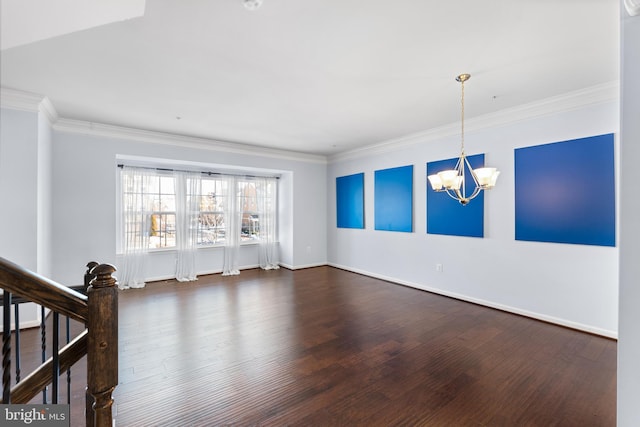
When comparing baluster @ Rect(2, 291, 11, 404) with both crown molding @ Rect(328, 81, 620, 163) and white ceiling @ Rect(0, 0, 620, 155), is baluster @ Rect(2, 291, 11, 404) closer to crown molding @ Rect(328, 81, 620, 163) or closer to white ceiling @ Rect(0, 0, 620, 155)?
white ceiling @ Rect(0, 0, 620, 155)

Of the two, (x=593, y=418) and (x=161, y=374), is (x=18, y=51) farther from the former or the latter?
(x=593, y=418)

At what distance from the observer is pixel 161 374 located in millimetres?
2416

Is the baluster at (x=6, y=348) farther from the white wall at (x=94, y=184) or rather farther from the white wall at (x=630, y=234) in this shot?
the white wall at (x=94, y=184)

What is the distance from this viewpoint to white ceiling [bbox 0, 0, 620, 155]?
1966 millimetres

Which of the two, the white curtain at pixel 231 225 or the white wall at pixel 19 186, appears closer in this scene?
the white wall at pixel 19 186

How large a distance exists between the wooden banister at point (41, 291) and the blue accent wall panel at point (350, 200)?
5.44 meters

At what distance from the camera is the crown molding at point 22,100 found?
318cm

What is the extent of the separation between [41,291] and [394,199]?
5.08 meters

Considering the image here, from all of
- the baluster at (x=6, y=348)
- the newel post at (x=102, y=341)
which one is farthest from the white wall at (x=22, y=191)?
the newel post at (x=102, y=341)

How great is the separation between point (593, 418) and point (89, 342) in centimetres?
295

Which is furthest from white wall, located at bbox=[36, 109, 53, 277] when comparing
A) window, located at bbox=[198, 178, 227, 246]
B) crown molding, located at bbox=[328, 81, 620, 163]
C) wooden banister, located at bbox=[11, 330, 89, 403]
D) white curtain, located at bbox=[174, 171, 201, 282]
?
crown molding, located at bbox=[328, 81, 620, 163]

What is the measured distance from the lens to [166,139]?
4.99 m

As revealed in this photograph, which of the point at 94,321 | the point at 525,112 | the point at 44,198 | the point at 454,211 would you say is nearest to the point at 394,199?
the point at 454,211

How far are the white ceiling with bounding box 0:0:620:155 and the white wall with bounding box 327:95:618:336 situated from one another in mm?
456
